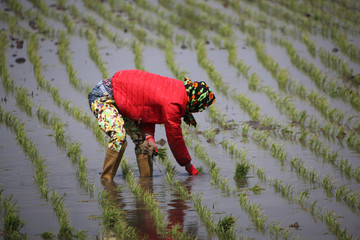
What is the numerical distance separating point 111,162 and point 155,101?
664 mm

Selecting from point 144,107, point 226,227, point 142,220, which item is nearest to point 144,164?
point 144,107

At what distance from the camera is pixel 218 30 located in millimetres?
13430

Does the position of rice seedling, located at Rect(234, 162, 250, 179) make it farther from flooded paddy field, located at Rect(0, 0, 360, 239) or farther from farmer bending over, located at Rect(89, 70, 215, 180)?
farmer bending over, located at Rect(89, 70, 215, 180)

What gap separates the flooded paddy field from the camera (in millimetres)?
4566

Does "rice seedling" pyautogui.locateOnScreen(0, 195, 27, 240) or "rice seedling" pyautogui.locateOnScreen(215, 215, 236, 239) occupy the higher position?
"rice seedling" pyautogui.locateOnScreen(215, 215, 236, 239)

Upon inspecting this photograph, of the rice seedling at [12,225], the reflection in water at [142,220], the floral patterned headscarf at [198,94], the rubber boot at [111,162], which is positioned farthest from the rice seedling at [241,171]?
the rice seedling at [12,225]

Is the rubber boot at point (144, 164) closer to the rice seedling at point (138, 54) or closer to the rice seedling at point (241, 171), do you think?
the rice seedling at point (241, 171)

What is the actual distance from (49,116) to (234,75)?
322cm

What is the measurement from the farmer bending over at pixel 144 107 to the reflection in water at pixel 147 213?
12.3 inches

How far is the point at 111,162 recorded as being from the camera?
578cm

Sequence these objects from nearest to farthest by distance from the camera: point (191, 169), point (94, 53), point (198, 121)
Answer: point (191, 169) → point (198, 121) → point (94, 53)

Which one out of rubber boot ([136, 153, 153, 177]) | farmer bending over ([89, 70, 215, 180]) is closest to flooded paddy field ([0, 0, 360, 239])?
rubber boot ([136, 153, 153, 177])

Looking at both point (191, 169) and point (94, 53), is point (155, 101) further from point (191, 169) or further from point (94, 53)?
point (94, 53)

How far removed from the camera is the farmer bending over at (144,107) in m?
5.45
